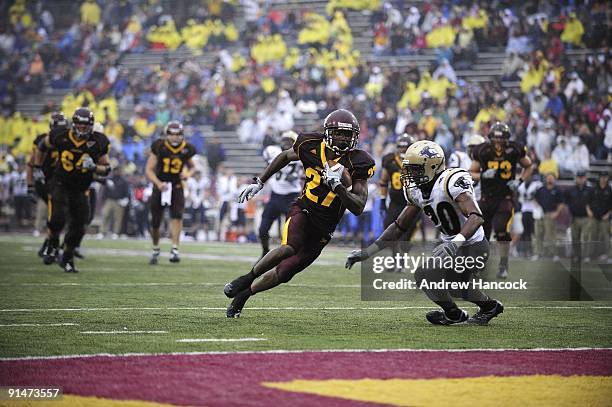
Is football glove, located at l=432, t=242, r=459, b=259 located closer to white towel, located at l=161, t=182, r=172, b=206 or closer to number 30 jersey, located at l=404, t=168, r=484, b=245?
number 30 jersey, located at l=404, t=168, r=484, b=245

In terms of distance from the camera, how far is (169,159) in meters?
14.9

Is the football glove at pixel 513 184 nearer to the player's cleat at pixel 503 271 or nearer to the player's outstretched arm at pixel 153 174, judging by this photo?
the player's cleat at pixel 503 271

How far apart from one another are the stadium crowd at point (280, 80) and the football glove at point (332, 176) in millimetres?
11527

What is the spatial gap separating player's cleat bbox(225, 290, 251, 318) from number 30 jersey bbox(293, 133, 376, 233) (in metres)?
0.82

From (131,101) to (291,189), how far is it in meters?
15.8

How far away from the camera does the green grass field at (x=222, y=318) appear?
687 centimetres

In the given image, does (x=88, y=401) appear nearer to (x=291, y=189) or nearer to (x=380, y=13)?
(x=291, y=189)

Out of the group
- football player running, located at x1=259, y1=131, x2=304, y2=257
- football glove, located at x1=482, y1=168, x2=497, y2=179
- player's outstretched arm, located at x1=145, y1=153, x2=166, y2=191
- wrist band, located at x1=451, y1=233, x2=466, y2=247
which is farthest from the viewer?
football player running, located at x1=259, y1=131, x2=304, y2=257

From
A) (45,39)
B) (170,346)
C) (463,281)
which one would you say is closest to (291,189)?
(463,281)

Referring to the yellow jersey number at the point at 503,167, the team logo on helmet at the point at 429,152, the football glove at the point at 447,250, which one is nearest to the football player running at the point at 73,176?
the yellow jersey number at the point at 503,167

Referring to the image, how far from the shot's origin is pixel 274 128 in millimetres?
25297

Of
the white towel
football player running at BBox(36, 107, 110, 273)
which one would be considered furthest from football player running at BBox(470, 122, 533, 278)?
football player running at BBox(36, 107, 110, 273)

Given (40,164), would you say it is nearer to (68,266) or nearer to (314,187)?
(68,266)

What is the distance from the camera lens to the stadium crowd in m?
22.2
